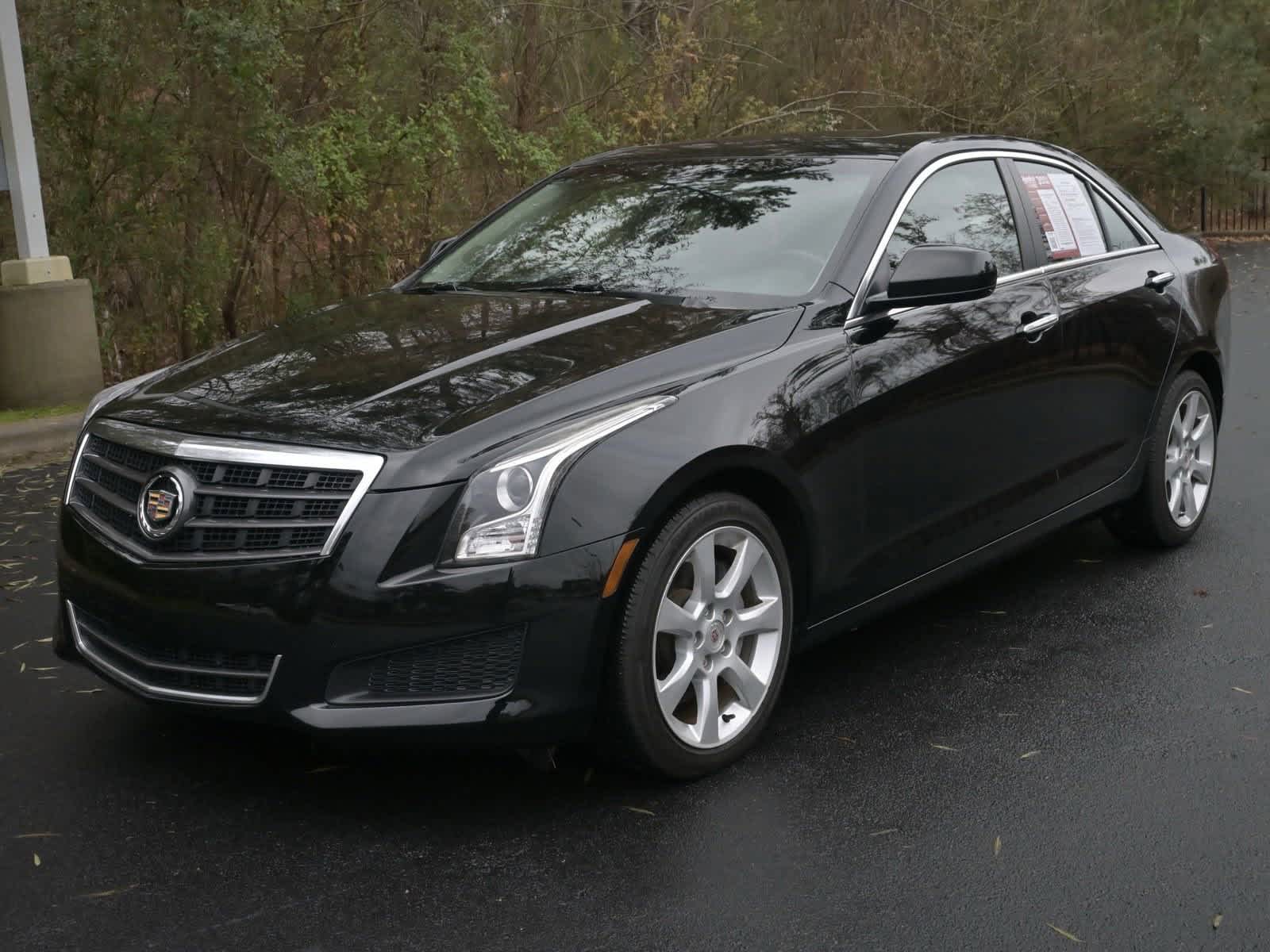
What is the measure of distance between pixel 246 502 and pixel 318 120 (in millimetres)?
9409

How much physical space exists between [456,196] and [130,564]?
34.0ft

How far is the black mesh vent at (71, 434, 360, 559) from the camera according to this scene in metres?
3.44

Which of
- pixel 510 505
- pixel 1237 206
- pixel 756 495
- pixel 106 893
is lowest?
pixel 1237 206

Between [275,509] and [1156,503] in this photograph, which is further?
[1156,503]

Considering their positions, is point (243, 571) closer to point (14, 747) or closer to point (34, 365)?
point (14, 747)

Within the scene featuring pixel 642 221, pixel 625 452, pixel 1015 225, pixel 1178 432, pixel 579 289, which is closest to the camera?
pixel 625 452

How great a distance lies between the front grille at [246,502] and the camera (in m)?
3.44

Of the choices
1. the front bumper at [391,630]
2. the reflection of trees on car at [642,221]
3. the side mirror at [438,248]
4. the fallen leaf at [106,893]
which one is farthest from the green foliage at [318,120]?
the fallen leaf at [106,893]

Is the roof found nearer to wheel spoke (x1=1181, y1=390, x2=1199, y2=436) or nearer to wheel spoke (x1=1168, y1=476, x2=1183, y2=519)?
wheel spoke (x1=1181, y1=390, x2=1199, y2=436)

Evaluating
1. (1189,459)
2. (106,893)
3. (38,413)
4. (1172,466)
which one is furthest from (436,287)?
(38,413)

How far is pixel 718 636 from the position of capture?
3.93 m

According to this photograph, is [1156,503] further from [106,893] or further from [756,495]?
[106,893]

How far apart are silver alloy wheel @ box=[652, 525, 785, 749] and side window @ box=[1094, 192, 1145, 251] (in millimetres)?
2578

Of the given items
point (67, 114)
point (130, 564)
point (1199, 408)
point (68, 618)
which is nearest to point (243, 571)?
point (130, 564)
